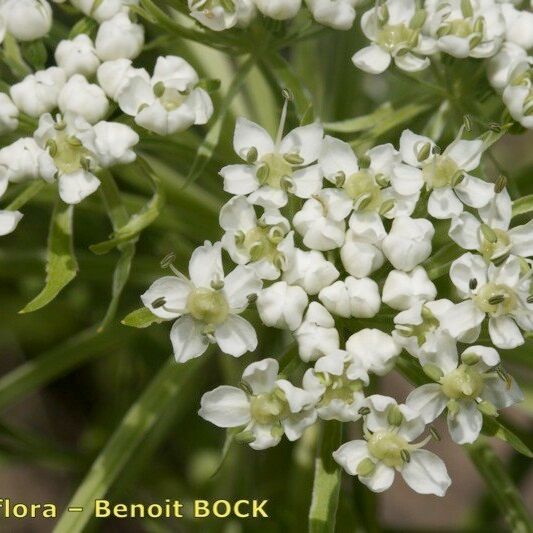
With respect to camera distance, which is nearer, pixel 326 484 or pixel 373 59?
pixel 326 484

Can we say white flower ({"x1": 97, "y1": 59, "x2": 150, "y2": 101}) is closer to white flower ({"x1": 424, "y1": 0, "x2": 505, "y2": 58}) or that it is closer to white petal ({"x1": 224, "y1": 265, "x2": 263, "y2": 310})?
white petal ({"x1": 224, "y1": 265, "x2": 263, "y2": 310})

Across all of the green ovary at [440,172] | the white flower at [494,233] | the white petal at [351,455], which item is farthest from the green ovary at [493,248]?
the white petal at [351,455]

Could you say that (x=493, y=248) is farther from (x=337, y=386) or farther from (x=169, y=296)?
(x=169, y=296)

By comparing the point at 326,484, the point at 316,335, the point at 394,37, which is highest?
the point at 394,37

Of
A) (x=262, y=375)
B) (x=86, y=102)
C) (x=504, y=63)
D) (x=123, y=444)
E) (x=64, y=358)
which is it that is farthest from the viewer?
(x=64, y=358)

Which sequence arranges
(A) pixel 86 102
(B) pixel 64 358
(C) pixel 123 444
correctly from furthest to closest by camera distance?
(B) pixel 64 358
(C) pixel 123 444
(A) pixel 86 102

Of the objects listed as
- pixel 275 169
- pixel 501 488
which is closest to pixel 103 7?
pixel 275 169

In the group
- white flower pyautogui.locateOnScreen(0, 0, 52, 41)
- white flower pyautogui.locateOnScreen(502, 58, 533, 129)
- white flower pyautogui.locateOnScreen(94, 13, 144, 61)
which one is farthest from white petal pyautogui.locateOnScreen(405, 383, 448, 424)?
white flower pyautogui.locateOnScreen(0, 0, 52, 41)

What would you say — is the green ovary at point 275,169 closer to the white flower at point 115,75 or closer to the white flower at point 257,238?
the white flower at point 257,238
